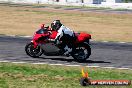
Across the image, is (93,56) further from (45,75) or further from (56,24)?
(45,75)

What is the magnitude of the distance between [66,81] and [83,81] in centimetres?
136

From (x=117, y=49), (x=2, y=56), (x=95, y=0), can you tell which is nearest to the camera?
(x=2, y=56)

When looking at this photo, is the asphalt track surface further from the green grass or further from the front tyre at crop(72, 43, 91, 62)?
the green grass

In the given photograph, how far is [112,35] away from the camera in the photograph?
3372 cm

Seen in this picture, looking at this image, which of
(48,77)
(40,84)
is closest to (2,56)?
(48,77)

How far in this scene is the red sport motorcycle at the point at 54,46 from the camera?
19.0m

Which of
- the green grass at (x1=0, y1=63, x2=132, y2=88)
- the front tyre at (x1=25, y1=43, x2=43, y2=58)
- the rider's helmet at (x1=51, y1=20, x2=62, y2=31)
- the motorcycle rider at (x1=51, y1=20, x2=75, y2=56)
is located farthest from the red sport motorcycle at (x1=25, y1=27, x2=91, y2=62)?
the green grass at (x1=0, y1=63, x2=132, y2=88)

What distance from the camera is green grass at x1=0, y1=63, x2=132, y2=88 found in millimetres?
12469

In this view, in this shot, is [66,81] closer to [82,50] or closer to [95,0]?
[82,50]

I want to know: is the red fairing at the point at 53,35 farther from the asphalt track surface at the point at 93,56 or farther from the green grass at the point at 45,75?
the green grass at the point at 45,75

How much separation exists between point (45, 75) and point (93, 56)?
723 centimetres

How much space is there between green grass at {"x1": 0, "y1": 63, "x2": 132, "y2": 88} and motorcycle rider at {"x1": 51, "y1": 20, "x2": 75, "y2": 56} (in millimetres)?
2277

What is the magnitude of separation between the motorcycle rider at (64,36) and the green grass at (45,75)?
2.28m

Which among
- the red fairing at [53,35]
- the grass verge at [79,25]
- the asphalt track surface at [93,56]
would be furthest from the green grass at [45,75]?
the grass verge at [79,25]
